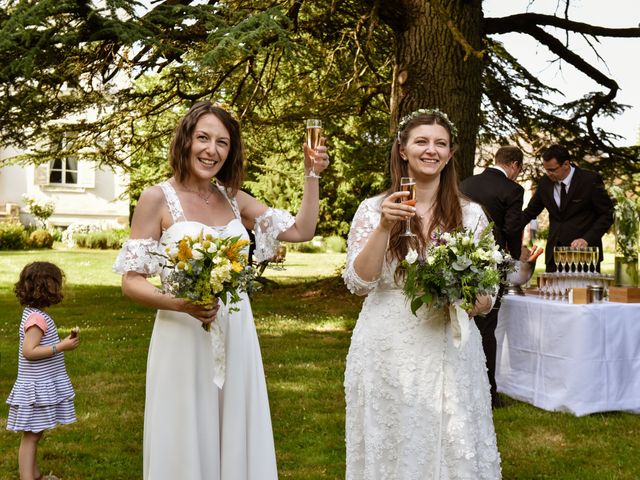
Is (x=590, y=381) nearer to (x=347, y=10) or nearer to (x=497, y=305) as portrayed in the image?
(x=497, y=305)

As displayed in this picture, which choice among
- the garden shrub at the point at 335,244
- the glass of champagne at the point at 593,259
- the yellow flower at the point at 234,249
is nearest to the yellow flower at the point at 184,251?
the yellow flower at the point at 234,249

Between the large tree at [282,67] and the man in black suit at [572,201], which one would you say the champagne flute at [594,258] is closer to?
the man in black suit at [572,201]

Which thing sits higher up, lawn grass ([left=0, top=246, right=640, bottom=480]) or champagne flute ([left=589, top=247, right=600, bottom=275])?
champagne flute ([left=589, top=247, right=600, bottom=275])

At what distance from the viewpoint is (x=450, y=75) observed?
9391 millimetres

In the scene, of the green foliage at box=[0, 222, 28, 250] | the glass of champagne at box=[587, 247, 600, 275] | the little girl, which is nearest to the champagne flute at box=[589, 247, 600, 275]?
the glass of champagne at box=[587, 247, 600, 275]

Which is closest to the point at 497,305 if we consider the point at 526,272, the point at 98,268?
the point at 526,272

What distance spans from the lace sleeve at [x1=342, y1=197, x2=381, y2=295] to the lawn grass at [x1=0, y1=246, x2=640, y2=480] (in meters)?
2.30

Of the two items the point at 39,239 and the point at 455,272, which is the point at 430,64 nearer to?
the point at 455,272

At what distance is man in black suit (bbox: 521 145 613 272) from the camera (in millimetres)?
8016

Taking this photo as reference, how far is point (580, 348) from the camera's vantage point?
6.81m

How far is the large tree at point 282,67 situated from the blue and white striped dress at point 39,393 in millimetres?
2461

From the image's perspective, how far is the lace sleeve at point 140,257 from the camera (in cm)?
346

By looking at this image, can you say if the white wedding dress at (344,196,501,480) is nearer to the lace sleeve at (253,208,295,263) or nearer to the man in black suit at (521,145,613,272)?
the lace sleeve at (253,208,295,263)

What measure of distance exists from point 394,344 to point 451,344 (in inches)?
10.0
